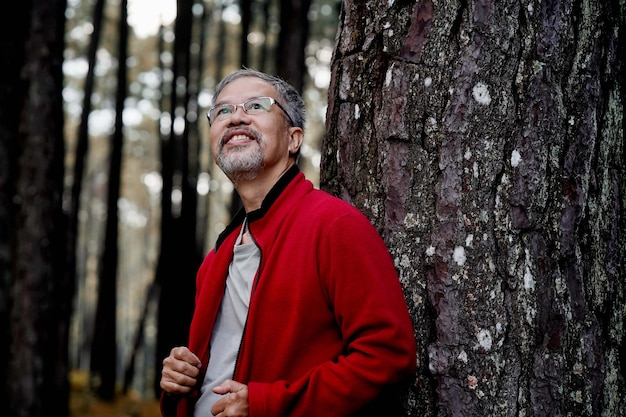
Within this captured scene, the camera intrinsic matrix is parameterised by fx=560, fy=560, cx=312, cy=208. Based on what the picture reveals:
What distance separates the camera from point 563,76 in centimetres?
204

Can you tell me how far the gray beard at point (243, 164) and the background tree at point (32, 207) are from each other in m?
5.44

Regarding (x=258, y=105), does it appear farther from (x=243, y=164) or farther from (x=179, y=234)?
(x=179, y=234)

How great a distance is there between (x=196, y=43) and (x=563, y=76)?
13519mm

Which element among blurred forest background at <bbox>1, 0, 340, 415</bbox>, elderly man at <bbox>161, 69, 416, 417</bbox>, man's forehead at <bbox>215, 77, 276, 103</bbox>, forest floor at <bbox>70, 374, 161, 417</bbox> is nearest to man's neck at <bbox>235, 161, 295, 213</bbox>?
elderly man at <bbox>161, 69, 416, 417</bbox>

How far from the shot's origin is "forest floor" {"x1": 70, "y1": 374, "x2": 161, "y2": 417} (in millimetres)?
11820

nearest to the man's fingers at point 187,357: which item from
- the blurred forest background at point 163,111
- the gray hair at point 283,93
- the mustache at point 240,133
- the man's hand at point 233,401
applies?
the man's hand at point 233,401

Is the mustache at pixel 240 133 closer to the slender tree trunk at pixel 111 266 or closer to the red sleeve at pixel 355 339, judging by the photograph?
the red sleeve at pixel 355 339

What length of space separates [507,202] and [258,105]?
1.14 meters

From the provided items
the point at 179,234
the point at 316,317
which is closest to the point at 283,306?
the point at 316,317

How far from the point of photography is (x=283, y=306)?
1943mm

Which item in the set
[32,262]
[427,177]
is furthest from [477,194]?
Answer: [32,262]

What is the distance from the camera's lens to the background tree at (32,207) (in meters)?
6.85

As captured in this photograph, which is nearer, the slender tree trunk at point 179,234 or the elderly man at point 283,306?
the elderly man at point 283,306

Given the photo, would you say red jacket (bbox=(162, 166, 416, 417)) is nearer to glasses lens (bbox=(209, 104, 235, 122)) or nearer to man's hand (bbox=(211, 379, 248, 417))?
man's hand (bbox=(211, 379, 248, 417))
